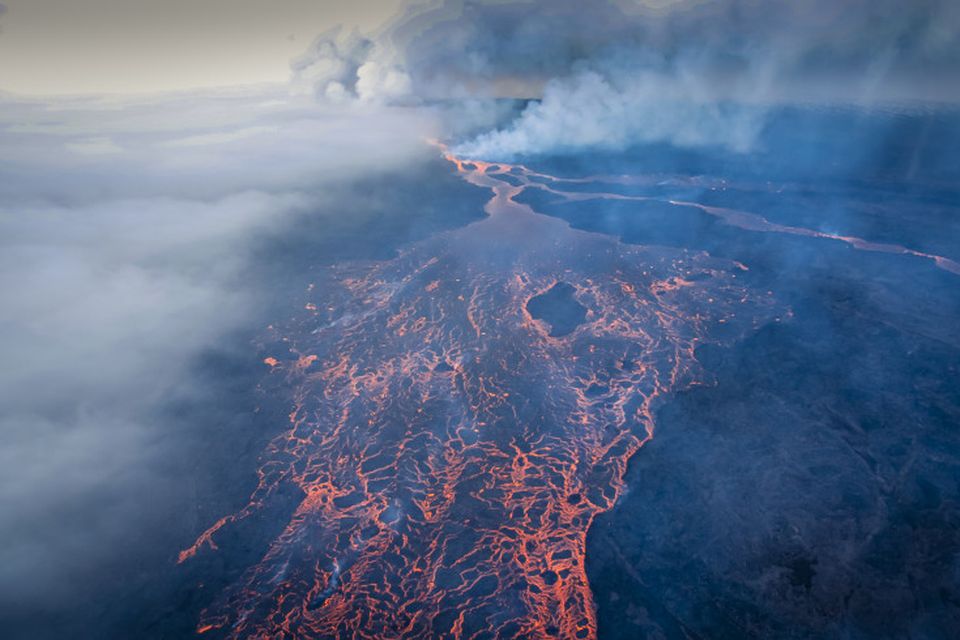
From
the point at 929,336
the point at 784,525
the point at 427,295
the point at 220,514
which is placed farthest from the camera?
the point at 427,295

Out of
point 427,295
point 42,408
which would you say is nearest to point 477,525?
point 427,295

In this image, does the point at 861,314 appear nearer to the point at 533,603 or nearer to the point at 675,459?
the point at 675,459

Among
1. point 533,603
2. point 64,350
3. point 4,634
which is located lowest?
point 533,603

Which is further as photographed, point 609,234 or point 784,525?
point 609,234

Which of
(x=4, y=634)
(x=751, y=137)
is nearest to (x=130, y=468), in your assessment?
(x=4, y=634)

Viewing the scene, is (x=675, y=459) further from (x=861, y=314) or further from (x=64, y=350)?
(x=64, y=350)

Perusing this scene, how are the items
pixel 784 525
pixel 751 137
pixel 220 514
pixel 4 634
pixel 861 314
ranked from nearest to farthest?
pixel 4 634, pixel 784 525, pixel 220 514, pixel 861 314, pixel 751 137

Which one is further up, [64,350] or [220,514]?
[64,350]
